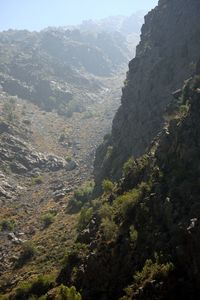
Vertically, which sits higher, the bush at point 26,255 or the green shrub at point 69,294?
the bush at point 26,255

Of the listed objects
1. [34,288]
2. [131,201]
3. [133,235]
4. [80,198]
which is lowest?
[133,235]

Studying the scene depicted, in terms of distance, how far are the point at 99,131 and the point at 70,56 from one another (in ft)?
314

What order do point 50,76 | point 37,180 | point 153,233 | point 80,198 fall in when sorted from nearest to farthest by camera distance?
1. point 153,233
2. point 80,198
3. point 37,180
4. point 50,76

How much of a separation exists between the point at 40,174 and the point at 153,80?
27.7m

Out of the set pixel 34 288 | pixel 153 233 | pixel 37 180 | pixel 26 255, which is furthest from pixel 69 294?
pixel 37 180

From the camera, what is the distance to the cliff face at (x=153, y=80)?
194 ft

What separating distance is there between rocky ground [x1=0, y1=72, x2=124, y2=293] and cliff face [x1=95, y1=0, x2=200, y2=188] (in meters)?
8.92

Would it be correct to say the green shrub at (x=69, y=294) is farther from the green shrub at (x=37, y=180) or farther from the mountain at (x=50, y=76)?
the mountain at (x=50, y=76)

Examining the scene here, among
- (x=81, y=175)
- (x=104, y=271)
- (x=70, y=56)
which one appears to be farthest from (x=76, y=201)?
(x=70, y=56)

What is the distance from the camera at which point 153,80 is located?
65750 millimetres

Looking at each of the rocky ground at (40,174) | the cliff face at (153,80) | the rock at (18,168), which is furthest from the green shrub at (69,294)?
the rock at (18,168)

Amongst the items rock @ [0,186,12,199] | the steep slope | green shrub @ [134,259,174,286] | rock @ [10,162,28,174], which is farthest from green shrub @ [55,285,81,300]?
rock @ [10,162,28,174]

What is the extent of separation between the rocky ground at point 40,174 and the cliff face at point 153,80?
8.92 meters

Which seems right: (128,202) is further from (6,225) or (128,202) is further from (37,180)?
(37,180)
